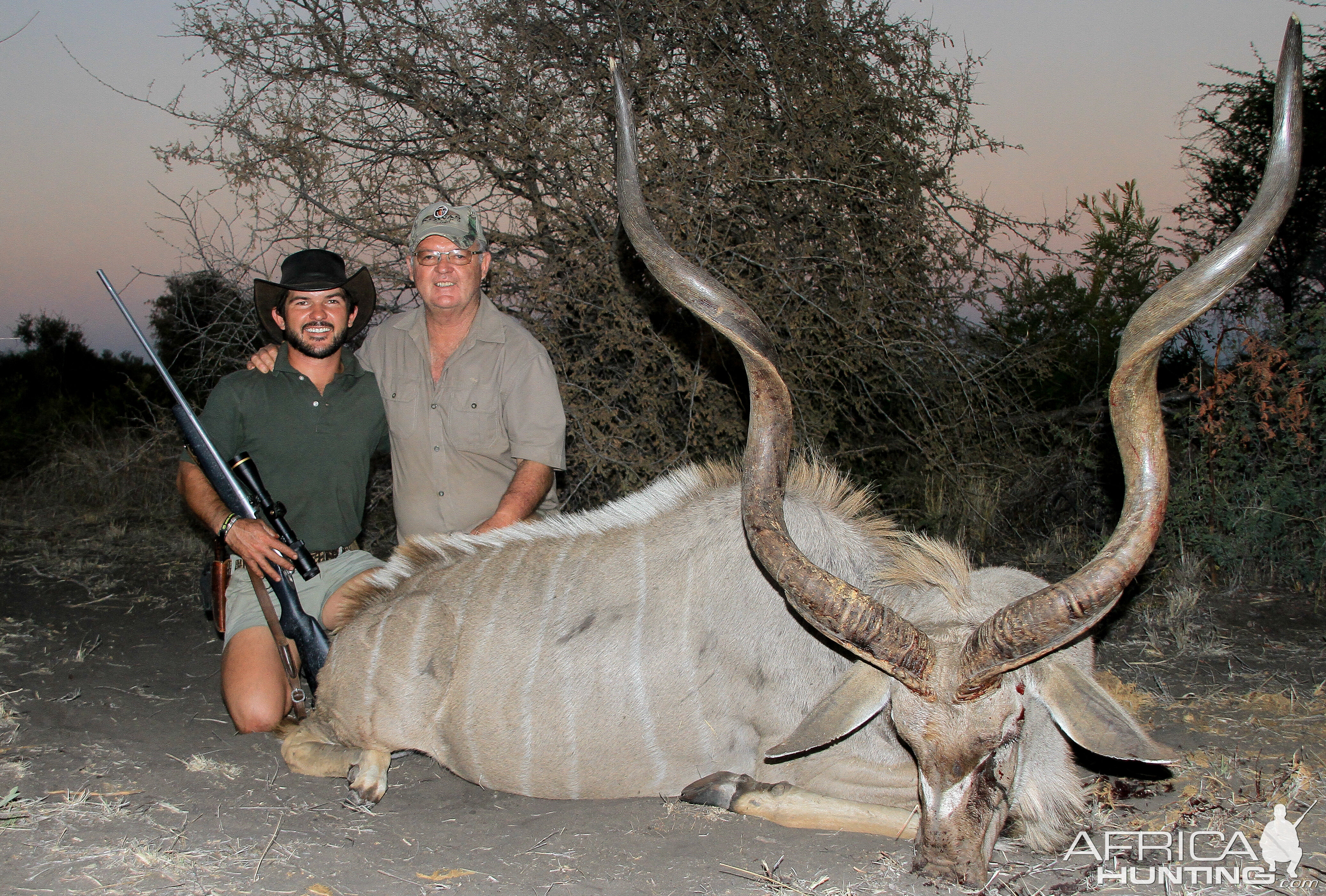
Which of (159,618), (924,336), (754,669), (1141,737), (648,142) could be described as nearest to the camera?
(1141,737)

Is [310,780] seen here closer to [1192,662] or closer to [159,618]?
[159,618]

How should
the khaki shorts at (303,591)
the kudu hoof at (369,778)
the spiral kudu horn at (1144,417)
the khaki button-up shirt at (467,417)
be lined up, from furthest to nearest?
the khaki button-up shirt at (467,417), the khaki shorts at (303,591), the kudu hoof at (369,778), the spiral kudu horn at (1144,417)

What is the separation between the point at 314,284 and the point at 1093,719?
2934mm

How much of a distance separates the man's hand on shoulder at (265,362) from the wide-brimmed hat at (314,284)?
0.07m

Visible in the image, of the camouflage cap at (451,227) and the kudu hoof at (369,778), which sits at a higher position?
the camouflage cap at (451,227)

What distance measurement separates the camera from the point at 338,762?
2959mm

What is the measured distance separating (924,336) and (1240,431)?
5.35 feet

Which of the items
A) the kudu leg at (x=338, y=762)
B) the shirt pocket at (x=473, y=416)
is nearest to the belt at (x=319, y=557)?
the shirt pocket at (x=473, y=416)

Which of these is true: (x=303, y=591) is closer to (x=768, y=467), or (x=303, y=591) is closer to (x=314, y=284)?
(x=314, y=284)

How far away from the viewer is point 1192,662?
3.76m

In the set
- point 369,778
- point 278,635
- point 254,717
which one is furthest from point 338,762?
point 278,635

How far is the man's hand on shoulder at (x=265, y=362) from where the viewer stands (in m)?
3.71

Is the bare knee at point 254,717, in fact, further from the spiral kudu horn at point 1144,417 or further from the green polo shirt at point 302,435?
the spiral kudu horn at point 1144,417

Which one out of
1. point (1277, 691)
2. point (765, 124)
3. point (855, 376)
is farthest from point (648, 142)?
point (1277, 691)
